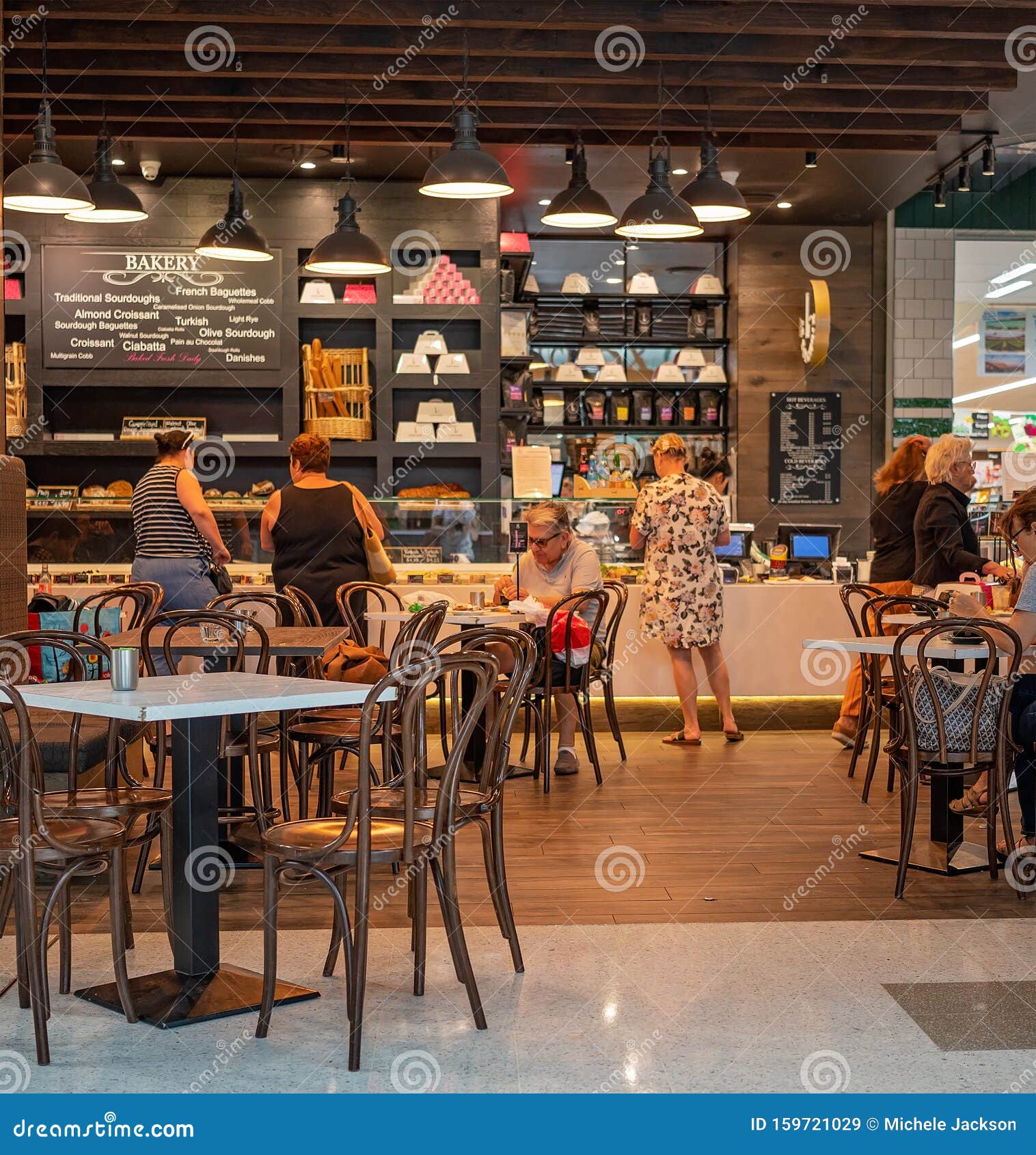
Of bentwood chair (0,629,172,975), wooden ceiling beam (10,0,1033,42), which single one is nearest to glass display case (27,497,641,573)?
wooden ceiling beam (10,0,1033,42)

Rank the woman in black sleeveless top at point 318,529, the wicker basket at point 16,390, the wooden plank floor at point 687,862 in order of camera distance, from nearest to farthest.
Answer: the wooden plank floor at point 687,862, the woman in black sleeveless top at point 318,529, the wicker basket at point 16,390

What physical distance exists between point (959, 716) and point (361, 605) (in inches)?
133

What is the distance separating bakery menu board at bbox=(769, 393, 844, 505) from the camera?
34.3 feet

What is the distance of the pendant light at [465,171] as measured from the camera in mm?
5648

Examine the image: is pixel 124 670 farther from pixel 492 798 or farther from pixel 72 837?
pixel 492 798

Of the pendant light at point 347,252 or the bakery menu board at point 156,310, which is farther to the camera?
the bakery menu board at point 156,310

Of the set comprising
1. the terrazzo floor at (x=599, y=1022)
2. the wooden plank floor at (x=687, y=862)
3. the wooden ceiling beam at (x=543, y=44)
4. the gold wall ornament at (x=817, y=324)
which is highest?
the wooden ceiling beam at (x=543, y=44)

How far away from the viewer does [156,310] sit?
9.09 m

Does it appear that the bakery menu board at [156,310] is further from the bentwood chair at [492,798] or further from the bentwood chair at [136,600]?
the bentwood chair at [492,798]

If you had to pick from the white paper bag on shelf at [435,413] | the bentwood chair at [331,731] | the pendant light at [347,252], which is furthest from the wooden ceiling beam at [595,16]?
the white paper bag on shelf at [435,413]

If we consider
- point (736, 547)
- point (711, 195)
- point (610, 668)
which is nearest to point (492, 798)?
point (610, 668)

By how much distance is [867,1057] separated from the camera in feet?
9.78

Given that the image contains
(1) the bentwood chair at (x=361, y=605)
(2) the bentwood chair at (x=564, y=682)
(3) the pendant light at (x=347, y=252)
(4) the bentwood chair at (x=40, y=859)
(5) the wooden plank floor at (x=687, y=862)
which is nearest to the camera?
(4) the bentwood chair at (x=40, y=859)

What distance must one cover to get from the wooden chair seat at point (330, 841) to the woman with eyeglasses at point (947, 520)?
3843 millimetres
